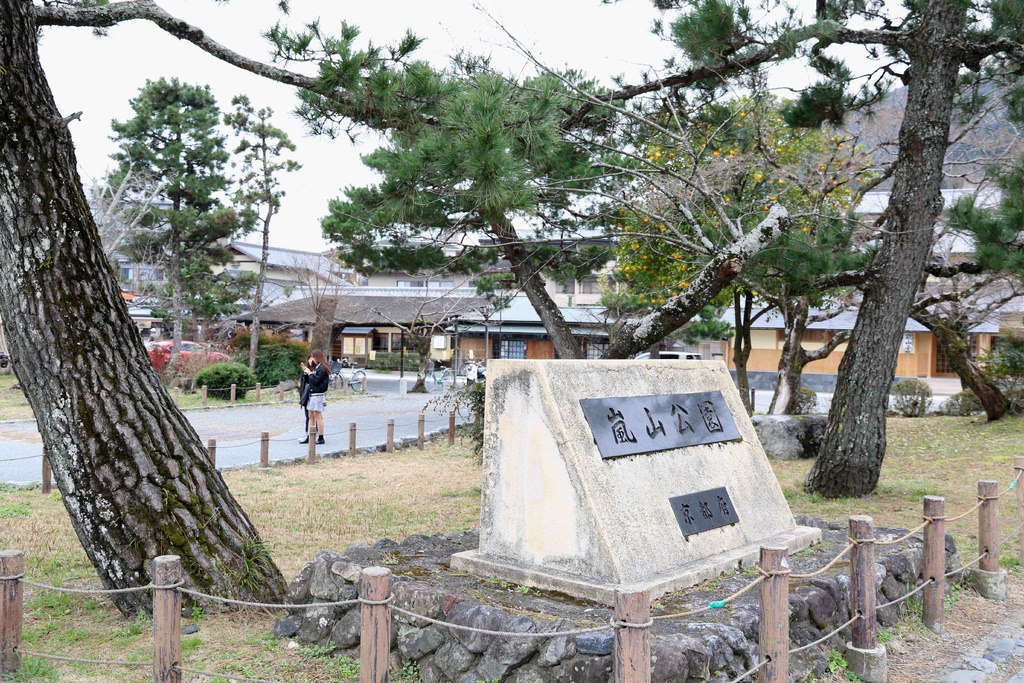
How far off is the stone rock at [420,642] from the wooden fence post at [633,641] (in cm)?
123

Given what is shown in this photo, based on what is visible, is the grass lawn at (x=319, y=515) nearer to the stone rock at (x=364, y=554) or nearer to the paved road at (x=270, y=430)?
the stone rock at (x=364, y=554)

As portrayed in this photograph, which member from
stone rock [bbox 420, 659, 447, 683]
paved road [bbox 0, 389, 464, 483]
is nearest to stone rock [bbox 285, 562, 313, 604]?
stone rock [bbox 420, 659, 447, 683]

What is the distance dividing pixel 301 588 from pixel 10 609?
4.80ft

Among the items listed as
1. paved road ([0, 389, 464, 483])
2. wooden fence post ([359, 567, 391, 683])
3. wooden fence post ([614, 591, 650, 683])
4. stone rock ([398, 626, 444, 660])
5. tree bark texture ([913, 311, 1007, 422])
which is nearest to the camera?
wooden fence post ([614, 591, 650, 683])

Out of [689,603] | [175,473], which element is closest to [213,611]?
[175,473]

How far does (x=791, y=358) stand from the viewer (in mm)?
13945

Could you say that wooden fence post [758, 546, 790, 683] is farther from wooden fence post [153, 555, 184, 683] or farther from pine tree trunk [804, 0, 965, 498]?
pine tree trunk [804, 0, 965, 498]

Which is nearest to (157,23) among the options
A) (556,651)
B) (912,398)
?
(556,651)

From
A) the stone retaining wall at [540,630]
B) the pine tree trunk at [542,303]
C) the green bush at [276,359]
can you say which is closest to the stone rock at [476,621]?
the stone retaining wall at [540,630]

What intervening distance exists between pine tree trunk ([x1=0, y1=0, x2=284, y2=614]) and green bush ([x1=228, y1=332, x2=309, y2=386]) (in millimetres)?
18013

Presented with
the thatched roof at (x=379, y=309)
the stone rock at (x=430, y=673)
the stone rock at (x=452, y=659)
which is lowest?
the stone rock at (x=430, y=673)

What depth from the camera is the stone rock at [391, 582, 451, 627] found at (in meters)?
3.88

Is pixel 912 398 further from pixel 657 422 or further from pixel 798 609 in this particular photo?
pixel 798 609

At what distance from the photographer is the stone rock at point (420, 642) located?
377cm
